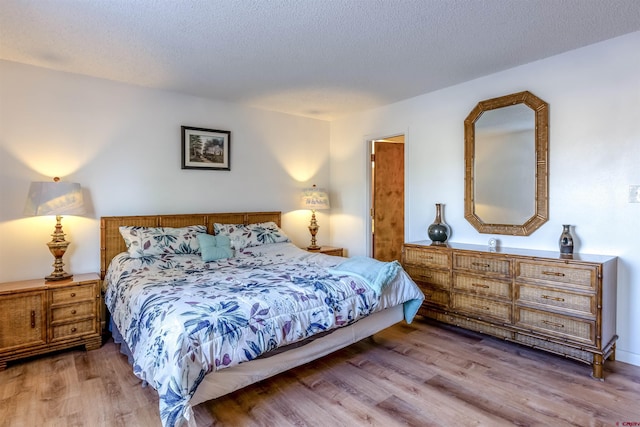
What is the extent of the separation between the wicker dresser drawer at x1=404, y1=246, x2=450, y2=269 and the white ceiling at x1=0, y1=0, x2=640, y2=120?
1.68 meters

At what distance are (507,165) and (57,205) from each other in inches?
154

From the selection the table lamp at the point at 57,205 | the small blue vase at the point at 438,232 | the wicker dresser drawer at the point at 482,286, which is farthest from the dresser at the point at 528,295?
the table lamp at the point at 57,205

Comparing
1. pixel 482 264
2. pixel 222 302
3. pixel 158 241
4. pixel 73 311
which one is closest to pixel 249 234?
pixel 158 241

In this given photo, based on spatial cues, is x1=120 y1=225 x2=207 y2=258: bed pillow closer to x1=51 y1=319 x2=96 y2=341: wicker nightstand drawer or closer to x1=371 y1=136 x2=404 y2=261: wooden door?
x1=51 y1=319 x2=96 y2=341: wicker nightstand drawer

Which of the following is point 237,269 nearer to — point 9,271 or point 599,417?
point 9,271

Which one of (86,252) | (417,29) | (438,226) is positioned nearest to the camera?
(417,29)

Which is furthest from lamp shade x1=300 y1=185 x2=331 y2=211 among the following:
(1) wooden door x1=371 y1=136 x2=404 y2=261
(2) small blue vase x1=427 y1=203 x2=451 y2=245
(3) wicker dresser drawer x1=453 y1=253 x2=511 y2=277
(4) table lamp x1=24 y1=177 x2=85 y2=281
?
(4) table lamp x1=24 y1=177 x2=85 y2=281

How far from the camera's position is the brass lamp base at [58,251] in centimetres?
295

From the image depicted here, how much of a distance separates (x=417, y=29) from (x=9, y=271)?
379 cm

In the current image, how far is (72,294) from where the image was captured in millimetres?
2881

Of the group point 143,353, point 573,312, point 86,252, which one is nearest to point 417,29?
point 573,312

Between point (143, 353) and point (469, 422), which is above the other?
point (143, 353)

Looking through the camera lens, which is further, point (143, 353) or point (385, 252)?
point (385, 252)

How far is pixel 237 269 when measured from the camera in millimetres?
3012
